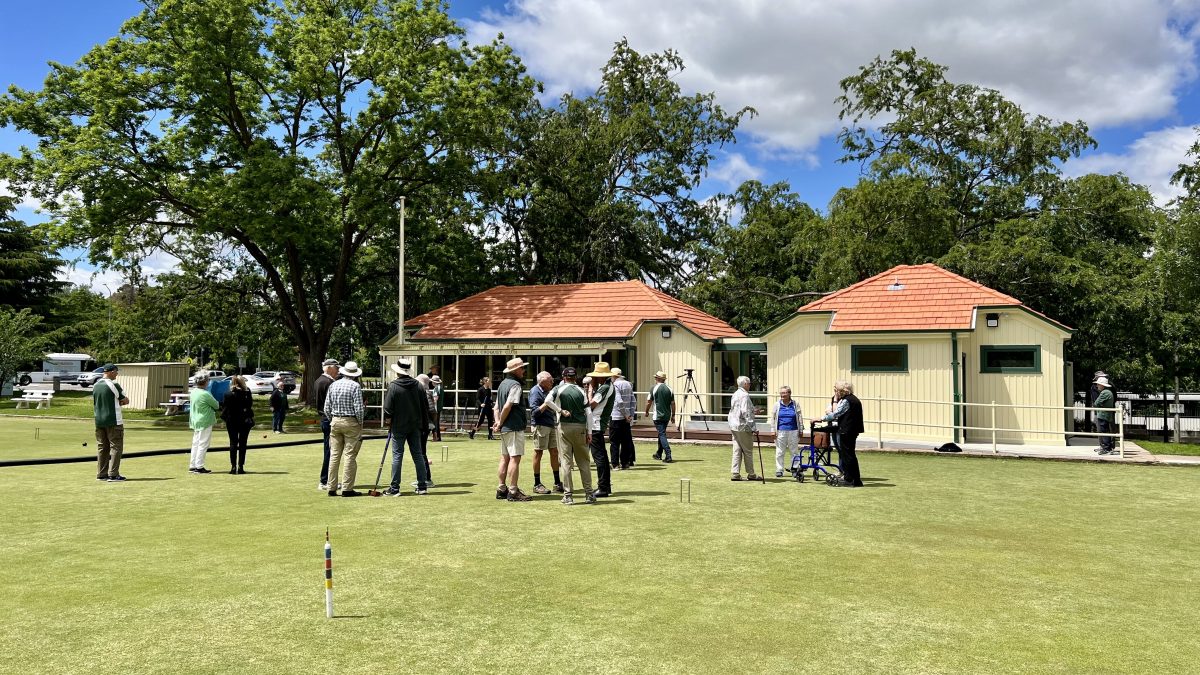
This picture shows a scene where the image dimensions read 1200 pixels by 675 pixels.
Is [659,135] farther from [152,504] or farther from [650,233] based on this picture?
[152,504]

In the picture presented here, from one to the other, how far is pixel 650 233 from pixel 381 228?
525 inches

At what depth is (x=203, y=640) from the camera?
Result: 5211mm

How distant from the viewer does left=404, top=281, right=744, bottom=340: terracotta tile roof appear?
26219mm

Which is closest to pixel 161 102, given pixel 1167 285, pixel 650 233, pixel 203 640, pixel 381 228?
pixel 381 228

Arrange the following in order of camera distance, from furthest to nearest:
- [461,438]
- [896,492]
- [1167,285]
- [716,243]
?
[716,243] → [1167,285] → [461,438] → [896,492]

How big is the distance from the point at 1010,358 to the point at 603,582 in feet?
57.3

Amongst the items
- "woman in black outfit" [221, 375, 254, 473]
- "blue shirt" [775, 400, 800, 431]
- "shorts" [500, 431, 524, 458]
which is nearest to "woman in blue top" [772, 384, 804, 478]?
"blue shirt" [775, 400, 800, 431]

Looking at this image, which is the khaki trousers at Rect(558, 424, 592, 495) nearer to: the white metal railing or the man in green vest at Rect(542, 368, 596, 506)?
the man in green vest at Rect(542, 368, 596, 506)

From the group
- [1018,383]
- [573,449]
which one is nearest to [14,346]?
[573,449]

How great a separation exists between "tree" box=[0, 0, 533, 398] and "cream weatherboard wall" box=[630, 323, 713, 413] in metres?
10.1

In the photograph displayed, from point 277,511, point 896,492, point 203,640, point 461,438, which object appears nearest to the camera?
point 203,640

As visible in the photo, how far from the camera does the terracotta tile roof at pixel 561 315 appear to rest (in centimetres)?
2622

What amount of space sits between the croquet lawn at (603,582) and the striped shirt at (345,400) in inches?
44.6

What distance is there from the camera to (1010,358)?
20812 millimetres
